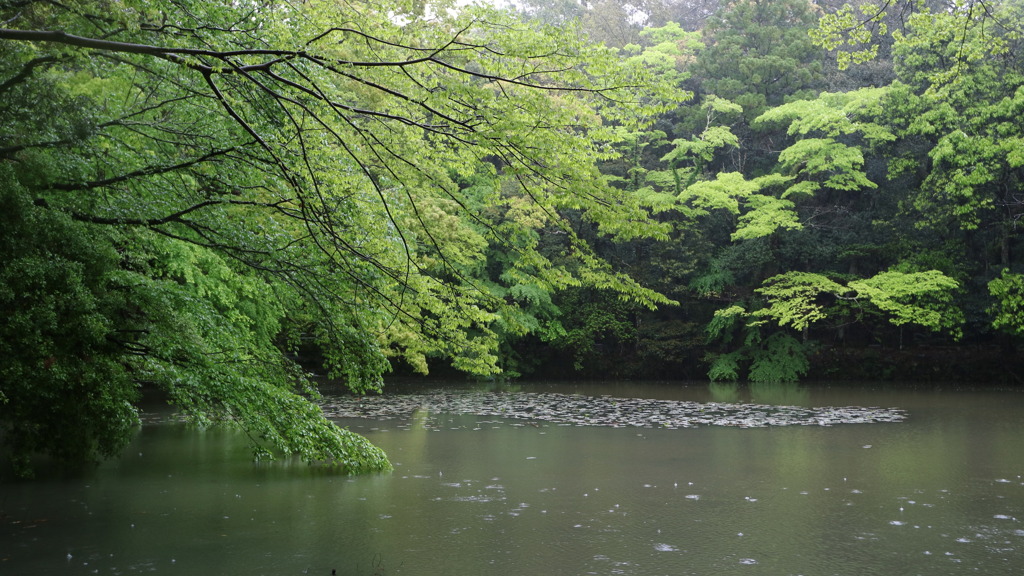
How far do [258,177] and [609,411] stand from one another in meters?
9.22

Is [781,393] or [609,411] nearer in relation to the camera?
[609,411]

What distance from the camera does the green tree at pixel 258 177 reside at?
440 cm

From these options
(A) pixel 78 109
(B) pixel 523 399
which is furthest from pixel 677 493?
(B) pixel 523 399

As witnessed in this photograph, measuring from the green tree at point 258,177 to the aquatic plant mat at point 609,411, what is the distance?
6.04 meters

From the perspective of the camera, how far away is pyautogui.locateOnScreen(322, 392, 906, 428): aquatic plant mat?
492 inches

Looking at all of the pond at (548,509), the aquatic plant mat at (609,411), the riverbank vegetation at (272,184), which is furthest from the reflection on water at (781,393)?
the riverbank vegetation at (272,184)

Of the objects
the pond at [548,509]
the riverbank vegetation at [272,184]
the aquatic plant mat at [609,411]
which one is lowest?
the pond at [548,509]

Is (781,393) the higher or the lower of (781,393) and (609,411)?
the higher

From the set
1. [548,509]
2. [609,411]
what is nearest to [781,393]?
[609,411]

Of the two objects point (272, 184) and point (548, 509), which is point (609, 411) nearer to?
point (548, 509)

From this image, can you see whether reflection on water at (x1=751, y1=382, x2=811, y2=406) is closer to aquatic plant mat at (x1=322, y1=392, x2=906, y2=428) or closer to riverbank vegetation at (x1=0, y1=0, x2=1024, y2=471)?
aquatic plant mat at (x1=322, y1=392, x2=906, y2=428)

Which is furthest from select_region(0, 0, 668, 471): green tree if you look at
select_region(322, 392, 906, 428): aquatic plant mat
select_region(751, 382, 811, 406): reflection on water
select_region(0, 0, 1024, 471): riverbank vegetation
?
select_region(751, 382, 811, 406): reflection on water

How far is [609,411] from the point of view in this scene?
1415 centimetres

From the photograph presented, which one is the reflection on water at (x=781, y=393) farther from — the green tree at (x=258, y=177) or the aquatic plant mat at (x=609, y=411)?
the green tree at (x=258, y=177)
